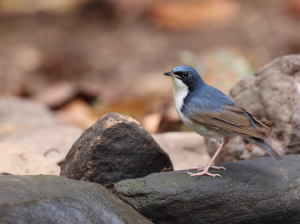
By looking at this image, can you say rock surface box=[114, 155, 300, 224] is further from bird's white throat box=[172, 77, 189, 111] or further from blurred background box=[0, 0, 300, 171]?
blurred background box=[0, 0, 300, 171]

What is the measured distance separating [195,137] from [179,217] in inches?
123

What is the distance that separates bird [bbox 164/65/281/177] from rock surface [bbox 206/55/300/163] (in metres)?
0.48

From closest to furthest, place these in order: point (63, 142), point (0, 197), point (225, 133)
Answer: point (0, 197) < point (225, 133) < point (63, 142)

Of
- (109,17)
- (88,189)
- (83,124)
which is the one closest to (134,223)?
(88,189)

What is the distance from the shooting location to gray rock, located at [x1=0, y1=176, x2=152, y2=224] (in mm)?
3156

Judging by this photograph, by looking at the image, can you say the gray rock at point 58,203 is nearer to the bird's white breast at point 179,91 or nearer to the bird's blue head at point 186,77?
the bird's white breast at point 179,91

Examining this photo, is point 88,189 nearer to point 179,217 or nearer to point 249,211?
point 179,217

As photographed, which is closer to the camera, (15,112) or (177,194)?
(177,194)

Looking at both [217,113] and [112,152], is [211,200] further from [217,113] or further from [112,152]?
[112,152]

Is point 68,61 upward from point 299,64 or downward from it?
downward

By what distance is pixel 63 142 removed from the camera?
21.9 ft

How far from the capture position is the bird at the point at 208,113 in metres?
4.49

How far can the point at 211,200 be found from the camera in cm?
397

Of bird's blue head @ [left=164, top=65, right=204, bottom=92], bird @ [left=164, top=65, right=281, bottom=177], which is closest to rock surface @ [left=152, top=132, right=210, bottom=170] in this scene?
bird @ [left=164, top=65, right=281, bottom=177]
